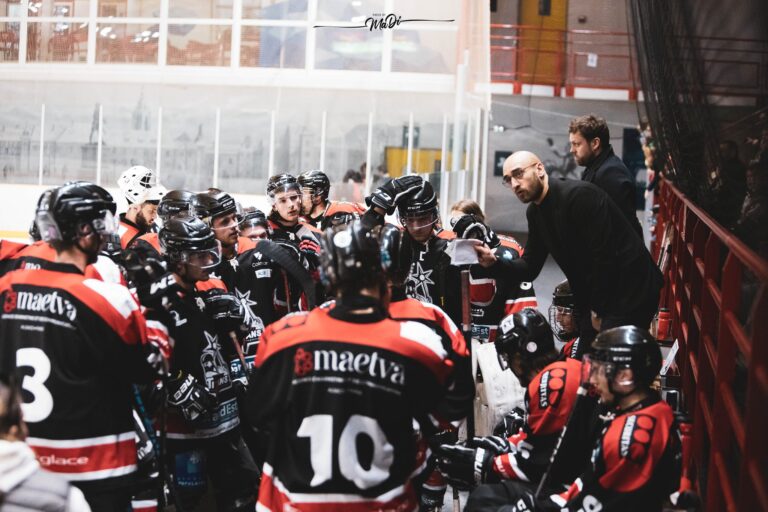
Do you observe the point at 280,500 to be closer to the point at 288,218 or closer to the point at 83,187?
the point at 83,187

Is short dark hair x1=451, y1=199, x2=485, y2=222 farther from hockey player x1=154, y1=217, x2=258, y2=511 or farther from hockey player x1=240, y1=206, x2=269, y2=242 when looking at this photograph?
hockey player x1=154, y1=217, x2=258, y2=511

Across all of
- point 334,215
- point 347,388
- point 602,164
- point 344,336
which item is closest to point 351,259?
point 344,336

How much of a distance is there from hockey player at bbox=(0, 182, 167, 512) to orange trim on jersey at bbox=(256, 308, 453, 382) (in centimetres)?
57

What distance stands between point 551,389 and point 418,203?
1.24 m

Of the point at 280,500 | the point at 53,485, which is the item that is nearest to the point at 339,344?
the point at 280,500

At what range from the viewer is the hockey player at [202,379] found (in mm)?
3752

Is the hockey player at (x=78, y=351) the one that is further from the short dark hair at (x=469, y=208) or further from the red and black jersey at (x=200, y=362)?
the short dark hair at (x=469, y=208)

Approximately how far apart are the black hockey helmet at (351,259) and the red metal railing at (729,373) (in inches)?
35.6

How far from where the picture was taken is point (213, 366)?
3918 millimetres

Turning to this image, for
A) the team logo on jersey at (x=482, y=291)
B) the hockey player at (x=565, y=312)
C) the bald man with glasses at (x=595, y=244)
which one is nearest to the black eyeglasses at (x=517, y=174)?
the bald man with glasses at (x=595, y=244)

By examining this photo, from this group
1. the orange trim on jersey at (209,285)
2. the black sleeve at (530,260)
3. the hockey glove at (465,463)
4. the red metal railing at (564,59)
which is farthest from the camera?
the red metal railing at (564,59)

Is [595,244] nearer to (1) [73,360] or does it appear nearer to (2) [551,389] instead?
(2) [551,389]

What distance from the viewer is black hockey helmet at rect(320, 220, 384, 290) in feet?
8.57

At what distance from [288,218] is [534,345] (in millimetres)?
2043
